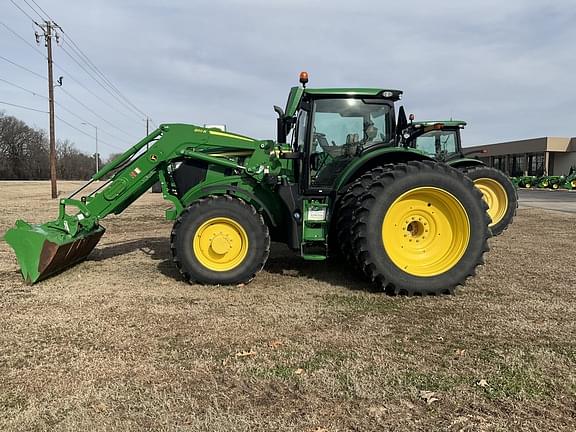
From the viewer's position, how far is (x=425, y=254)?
5.41m

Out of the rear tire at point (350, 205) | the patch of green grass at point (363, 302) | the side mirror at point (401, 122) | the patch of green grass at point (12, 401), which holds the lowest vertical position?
the patch of green grass at point (12, 401)

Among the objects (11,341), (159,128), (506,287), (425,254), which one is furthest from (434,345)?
(159,128)

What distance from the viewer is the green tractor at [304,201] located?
5188mm

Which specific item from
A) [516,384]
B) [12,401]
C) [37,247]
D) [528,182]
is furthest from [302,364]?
[528,182]

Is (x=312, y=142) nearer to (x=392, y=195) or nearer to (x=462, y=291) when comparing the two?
(x=392, y=195)

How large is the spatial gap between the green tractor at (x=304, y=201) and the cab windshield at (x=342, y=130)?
0.01 metres

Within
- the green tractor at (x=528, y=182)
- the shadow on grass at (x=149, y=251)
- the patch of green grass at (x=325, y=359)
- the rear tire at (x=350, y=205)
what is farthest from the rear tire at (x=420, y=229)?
the green tractor at (x=528, y=182)

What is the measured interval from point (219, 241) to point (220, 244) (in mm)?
39

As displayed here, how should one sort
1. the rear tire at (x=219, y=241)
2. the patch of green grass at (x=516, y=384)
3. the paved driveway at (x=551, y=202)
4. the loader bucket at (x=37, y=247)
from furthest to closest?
1. the paved driveway at (x=551, y=202)
2. the rear tire at (x=219, y=241)
3. the loader bucket at (x=37, y=247)
4. the patch of green grass at (x=516, y=384)

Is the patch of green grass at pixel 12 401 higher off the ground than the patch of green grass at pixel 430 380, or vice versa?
the patch of green grass at pixel 430 380

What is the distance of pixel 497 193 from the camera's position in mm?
10508

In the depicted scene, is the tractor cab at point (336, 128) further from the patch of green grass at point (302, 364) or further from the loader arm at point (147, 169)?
the patch of green grass at point (302, 364)

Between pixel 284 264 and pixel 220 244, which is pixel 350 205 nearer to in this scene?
pixel 220 244

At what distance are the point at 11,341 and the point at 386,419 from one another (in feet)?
10.1
